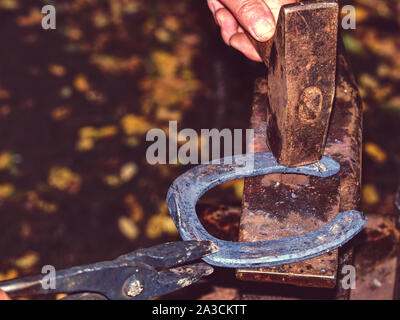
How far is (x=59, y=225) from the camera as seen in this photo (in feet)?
10.7

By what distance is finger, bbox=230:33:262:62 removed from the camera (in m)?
2.18

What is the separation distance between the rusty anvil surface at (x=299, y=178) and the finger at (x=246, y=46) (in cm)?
44

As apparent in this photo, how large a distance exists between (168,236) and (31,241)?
0.93 m

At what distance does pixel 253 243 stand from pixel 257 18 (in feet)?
2.64

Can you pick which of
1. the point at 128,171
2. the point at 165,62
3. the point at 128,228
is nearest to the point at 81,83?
the point at 165,62

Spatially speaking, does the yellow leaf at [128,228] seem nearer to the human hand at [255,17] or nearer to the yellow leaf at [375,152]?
the human hand at [255,17]

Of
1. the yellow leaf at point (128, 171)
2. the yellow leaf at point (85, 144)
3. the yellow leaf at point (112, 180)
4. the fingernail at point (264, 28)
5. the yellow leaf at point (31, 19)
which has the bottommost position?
the yellow leaf at point (112, 180)

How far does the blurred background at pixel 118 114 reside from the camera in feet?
10.6

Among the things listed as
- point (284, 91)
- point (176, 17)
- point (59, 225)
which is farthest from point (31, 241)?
point (176, 17)

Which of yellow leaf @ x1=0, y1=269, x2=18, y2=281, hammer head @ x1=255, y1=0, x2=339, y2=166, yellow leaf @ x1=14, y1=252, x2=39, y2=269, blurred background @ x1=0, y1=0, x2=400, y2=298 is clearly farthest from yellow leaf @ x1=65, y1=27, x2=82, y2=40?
hammer head @ x1=255, y1=0, x2=339, y2=166

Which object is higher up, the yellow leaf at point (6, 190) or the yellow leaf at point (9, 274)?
the yellow leaf at point (6, 190)

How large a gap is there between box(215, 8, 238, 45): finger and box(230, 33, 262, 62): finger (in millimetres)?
138

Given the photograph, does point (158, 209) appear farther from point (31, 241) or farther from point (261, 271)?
point (261, 271)

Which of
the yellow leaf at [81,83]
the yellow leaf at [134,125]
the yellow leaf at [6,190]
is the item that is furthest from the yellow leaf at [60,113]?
the yellow leaf at [6,190]
